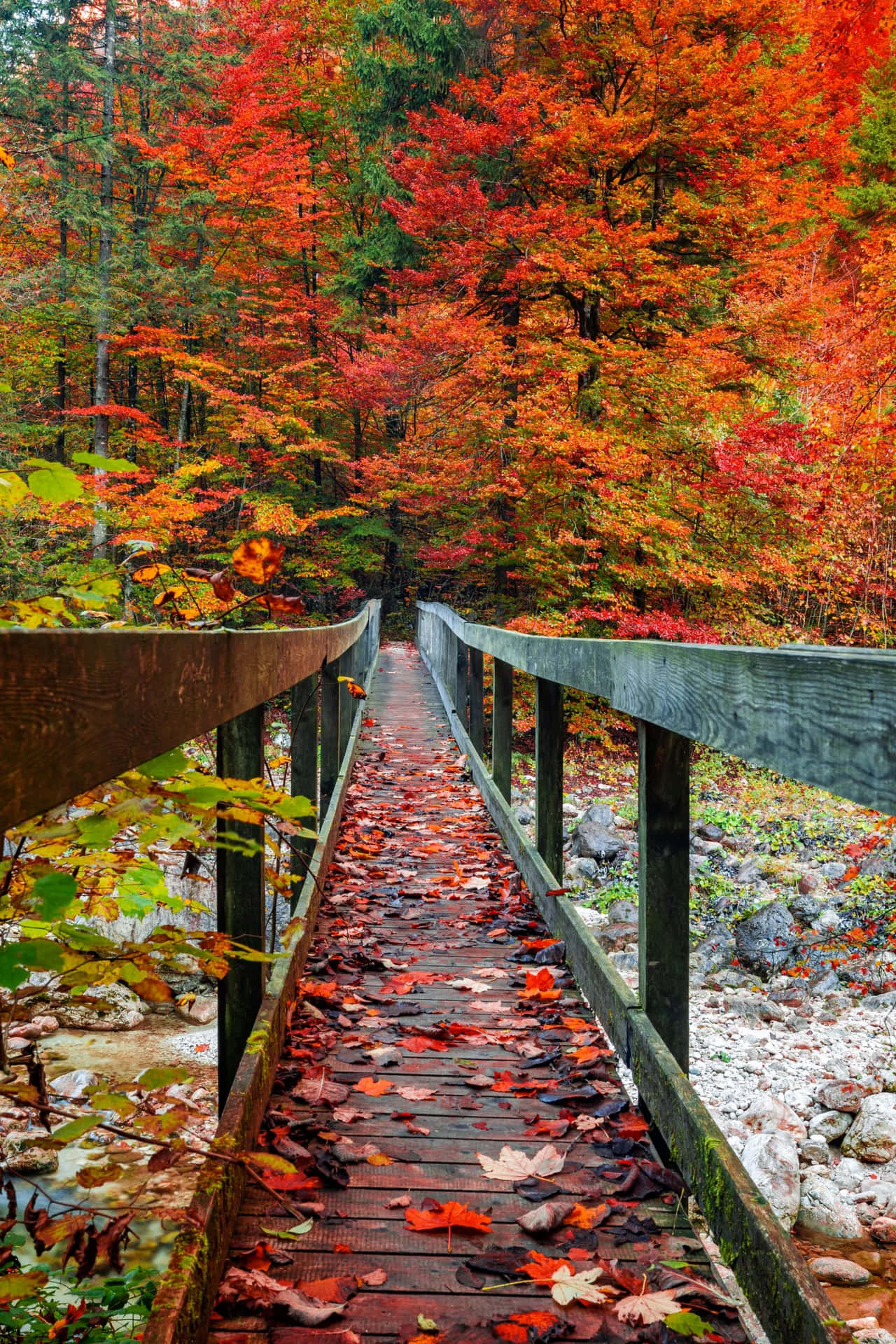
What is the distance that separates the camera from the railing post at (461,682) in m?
9.68

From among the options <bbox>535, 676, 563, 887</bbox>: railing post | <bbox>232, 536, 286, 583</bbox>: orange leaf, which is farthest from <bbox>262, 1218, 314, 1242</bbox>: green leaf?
<bbox>535, 676, 563, 887</bbox>: railing post

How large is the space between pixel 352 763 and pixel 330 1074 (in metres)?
4.68

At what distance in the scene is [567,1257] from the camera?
1.84 metres

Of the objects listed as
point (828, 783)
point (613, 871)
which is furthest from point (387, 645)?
point (828, 783)

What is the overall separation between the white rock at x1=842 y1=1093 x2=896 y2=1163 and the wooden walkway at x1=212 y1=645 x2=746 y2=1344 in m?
2.40

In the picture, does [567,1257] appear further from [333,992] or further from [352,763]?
[352,763]

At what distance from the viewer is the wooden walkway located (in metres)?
1.69

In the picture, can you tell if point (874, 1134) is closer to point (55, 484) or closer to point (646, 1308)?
point (646, 1308)

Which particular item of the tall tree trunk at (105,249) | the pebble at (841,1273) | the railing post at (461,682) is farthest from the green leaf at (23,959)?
the tall tree trunk at (105,249)

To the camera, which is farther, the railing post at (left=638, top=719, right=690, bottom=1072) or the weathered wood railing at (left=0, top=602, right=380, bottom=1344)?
the railing post at (left=638, top=719, right=690, bottom=1072)

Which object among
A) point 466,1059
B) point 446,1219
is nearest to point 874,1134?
point 466,1059

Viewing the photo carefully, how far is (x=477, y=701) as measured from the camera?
295 inches

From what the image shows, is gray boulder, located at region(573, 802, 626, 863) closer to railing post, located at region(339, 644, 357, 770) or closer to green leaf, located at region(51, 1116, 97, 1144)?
railing post, located at region(339, 644, 357, 770)

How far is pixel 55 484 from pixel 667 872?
1.62 meters
